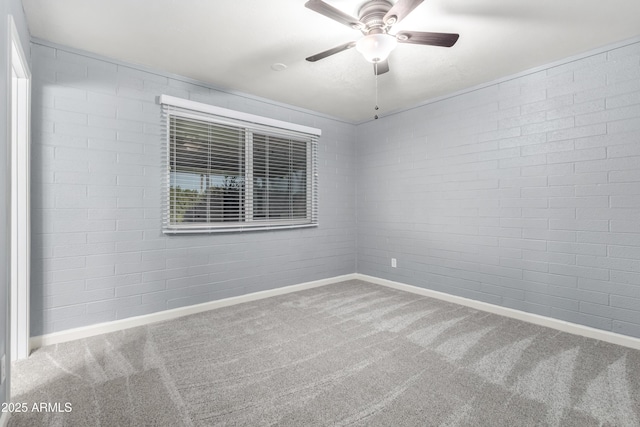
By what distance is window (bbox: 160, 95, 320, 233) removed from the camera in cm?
322

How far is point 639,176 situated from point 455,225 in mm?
1609

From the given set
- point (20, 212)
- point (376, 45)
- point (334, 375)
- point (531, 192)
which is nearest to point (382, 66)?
point (376, 45)

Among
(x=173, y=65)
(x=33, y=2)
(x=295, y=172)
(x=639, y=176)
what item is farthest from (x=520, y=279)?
(x=33, y=2)

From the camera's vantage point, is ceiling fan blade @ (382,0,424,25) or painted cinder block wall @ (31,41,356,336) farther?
painted cinder block wall @ (31,41,356,336)

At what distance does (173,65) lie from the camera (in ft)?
9.86

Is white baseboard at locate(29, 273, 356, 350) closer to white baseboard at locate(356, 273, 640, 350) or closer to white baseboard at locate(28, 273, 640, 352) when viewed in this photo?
white baseboard at locate(28, 273, 640, 352)

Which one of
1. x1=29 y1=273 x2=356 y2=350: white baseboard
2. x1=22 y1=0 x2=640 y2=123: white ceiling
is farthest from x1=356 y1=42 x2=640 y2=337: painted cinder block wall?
x1=29 y1=273 x2=356 y2=350: white baseboard

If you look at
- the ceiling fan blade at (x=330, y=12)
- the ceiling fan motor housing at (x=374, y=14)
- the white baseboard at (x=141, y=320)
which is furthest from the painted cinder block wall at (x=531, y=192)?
the ceiling fan blade at (x=330, y=12)

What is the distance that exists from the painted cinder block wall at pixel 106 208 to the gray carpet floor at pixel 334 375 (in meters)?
0.36

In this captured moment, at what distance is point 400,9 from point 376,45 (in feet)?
0.97

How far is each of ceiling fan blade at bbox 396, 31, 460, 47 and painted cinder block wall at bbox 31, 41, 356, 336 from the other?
222 centimetres

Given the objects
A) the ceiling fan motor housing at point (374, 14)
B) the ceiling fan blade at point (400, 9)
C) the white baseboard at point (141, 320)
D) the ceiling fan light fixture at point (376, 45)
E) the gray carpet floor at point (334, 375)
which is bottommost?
the gray carpet floor at point (334, 375)

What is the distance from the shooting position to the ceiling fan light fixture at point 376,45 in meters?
2.07

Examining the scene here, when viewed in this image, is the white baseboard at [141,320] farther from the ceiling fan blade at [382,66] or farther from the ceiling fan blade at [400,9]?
the ceiling fan blade at [400,9]
